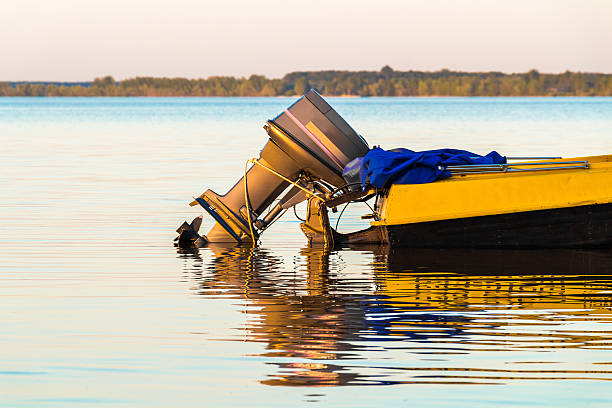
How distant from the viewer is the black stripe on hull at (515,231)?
1032 cm

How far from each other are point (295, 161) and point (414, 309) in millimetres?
3176

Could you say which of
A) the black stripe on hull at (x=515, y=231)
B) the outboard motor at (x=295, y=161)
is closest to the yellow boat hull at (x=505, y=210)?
the black stripe on hull at (x=515, y=231)

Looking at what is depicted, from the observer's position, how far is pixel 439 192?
33.2ft

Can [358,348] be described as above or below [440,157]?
below

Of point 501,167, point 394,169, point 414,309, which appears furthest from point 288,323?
point 501,167

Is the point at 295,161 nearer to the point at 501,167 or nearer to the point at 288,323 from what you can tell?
the point at 501,167

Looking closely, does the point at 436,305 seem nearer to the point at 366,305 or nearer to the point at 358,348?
the point at 366,305

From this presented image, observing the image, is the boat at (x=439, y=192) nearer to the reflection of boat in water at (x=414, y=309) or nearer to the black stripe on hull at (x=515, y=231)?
the black stripe on hull at (x=515, y=231)

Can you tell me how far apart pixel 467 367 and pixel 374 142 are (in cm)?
3055

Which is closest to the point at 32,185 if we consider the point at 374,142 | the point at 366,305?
the point at 366,305

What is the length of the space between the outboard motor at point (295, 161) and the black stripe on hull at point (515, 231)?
0.89m

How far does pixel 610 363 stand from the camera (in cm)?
614

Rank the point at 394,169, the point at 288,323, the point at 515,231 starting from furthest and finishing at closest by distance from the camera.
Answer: the point at 515,231
the point at 394,169
the point at 288,323

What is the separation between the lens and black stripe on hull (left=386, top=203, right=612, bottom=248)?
10.3 metres
